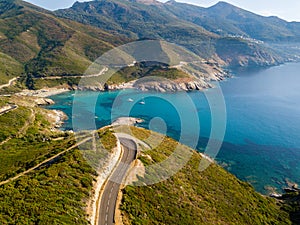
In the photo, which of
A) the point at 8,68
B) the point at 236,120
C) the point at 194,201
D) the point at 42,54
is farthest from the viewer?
the point at 42,54

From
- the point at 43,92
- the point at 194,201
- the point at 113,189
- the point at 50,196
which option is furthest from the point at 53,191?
the point at 43,92

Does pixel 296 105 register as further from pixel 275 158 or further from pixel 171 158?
pixel 171 158

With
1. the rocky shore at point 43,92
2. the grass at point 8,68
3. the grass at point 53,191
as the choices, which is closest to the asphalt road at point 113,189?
the grass at point 53,191

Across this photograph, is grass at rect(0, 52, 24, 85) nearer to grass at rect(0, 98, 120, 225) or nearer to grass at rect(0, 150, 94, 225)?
grass at rect(0, 98, 120, 225)

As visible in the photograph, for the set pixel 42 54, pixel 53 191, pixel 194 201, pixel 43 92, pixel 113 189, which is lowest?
pixel 43 92

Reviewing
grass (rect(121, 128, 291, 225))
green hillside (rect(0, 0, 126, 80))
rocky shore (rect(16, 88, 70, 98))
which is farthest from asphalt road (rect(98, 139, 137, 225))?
green hillside (rect(0, 0, 126, 80))

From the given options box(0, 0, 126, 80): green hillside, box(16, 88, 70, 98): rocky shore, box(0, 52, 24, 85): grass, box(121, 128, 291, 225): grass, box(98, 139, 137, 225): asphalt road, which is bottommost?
box(16, 88, 70, 98): rocky shore

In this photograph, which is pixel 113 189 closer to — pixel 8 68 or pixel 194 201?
pixel 194 201
